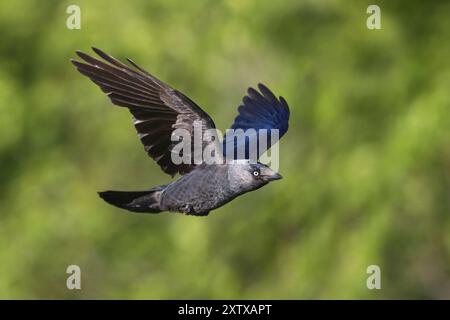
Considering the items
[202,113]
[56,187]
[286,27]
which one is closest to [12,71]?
[56,187]

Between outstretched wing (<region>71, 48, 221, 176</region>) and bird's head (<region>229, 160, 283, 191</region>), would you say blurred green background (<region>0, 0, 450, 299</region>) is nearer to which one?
outstretched wing (<region>71, 48, 221, 176</region>)

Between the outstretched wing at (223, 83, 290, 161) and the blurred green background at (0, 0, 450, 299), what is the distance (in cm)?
273

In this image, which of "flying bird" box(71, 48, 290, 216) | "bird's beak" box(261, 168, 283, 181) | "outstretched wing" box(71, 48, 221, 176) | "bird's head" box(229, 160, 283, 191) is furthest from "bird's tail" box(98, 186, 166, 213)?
"bird's beak" box(261, 168, 283, 181)

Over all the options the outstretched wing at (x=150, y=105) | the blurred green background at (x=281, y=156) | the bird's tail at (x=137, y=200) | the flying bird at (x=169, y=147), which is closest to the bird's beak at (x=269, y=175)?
the flying bird at (x=169, y=147)

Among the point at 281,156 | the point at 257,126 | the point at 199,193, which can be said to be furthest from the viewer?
the point at 281,156

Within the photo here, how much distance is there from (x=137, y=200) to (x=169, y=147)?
297 mm

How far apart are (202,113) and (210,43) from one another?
597cm

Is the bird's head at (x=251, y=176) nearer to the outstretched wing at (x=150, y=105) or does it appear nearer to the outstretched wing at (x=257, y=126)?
the outstretched wing at (x=150, y=105)

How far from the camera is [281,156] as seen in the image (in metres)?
8.83

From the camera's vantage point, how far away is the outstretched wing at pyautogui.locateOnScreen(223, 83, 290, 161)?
4875 millimetres

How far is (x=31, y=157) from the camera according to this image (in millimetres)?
10375

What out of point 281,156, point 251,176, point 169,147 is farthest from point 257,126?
point 281,156

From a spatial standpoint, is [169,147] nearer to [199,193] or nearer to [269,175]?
[199,193]
